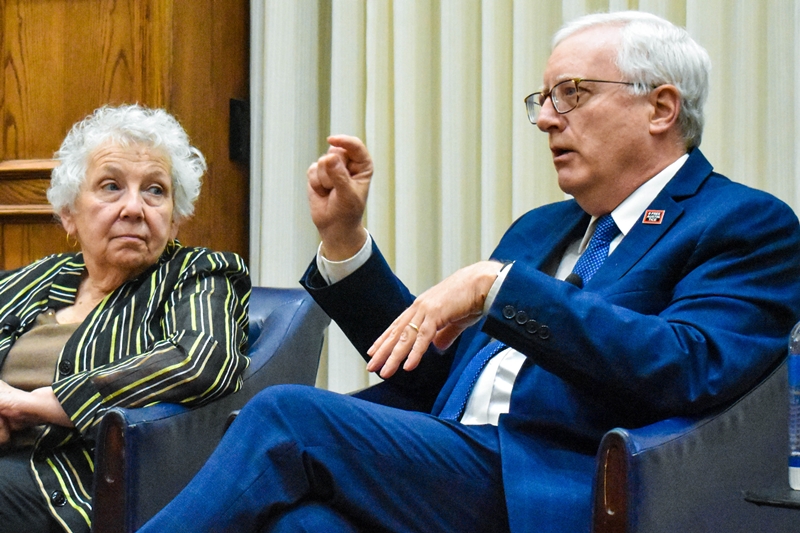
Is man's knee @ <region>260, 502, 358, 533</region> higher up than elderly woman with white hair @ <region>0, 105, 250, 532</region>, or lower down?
lower down

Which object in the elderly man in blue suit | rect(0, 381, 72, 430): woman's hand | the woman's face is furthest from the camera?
the woman's face

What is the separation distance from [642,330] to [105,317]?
1.22 metres

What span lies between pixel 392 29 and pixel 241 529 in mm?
1874

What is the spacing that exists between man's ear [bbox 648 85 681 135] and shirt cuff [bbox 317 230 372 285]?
23.1 inches

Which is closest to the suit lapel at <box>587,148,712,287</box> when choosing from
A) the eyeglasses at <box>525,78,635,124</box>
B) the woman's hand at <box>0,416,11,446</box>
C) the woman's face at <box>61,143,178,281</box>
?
the eyeglasses at <box>525,78,635,124</box>

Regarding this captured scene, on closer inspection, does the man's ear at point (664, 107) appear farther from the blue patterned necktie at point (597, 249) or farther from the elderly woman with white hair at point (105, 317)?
the elderly woman with white hair at point (105, 317)

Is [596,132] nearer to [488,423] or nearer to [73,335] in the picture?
[488,423]

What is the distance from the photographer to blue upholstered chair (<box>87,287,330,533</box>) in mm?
1746

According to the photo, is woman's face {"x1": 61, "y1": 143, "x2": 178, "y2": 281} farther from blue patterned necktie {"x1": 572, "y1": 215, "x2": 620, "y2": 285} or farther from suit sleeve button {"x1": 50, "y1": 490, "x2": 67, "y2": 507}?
blue patterned necktie {"x1": 572, "y1": 215, "x2": 620, "y2": 285}

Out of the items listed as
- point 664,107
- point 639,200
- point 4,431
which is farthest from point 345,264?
point 4,431

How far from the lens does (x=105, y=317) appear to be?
2.14m

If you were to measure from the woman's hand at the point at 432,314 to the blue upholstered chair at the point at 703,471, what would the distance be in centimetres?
29

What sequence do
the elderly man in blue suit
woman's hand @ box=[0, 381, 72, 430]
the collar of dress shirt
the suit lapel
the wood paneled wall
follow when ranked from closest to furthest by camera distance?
the elderly man in blue suit < the suit lapel < the collar of dress shirt < woman's hand @ box=[0, 381, 72, 430] < the wood paneled wall

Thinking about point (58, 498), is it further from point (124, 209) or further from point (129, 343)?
point (124, 209)
